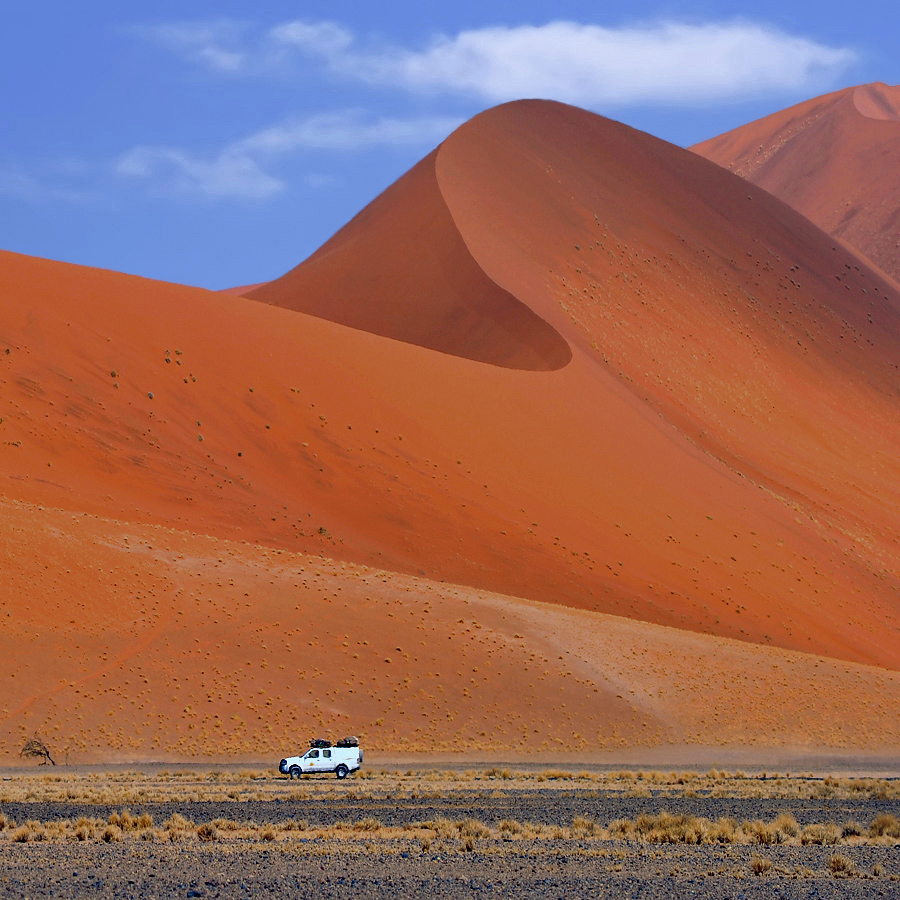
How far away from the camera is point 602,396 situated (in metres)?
54.5

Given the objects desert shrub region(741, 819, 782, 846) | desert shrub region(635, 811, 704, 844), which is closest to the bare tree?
desert shrub region(635, 811, 704, 844)

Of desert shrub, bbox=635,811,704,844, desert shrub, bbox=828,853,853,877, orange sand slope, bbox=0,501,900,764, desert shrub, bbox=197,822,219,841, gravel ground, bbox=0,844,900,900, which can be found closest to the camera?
gravel ground, bbox=0,844,900,900

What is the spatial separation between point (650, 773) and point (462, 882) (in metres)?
14.5

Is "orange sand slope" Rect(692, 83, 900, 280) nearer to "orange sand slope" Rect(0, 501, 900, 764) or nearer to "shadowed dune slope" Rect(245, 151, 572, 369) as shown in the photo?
"shadowed dune slope" Rect(245, 151, 572, 369)

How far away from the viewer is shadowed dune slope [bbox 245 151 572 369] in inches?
2347

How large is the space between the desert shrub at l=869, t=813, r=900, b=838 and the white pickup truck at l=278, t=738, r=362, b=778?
1159 cm

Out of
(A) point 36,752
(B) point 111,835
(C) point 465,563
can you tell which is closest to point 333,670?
(A) point 36,752

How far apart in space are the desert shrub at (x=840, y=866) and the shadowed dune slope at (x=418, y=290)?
43.7m

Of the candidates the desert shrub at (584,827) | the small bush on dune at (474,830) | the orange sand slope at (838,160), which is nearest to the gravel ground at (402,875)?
the small bush on dune at (474,830)

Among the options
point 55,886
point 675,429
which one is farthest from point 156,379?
point 55,886

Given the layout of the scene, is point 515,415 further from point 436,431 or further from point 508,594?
point 508,594

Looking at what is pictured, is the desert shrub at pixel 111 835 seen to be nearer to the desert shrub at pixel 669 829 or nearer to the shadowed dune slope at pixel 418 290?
the desert shrub at pixel 669 829

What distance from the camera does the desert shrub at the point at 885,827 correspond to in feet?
53.3

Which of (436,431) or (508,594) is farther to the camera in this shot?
(436,431)
